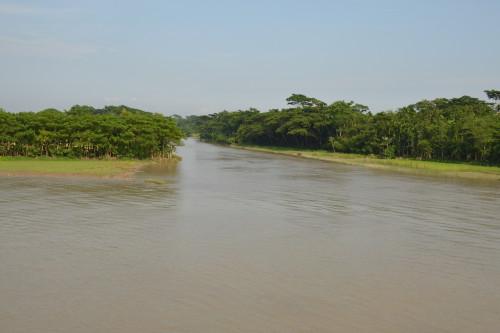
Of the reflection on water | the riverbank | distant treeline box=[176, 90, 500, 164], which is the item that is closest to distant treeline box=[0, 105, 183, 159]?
the reflection on water

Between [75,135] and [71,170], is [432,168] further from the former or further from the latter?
[75,135]

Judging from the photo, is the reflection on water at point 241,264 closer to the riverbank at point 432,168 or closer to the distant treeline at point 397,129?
the riverbank at point 432,168

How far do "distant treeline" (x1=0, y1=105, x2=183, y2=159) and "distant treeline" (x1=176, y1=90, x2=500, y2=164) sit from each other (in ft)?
96.9

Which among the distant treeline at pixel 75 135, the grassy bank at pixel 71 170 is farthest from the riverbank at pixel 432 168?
the grassy bank at pixel 71 170

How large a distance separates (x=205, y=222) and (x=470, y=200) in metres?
15.6

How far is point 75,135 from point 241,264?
3337cm

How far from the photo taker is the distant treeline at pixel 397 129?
147 ft

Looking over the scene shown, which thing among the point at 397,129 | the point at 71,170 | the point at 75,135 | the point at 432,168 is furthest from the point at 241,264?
the point at 397,129

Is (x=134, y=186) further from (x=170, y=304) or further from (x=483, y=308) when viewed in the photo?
(x=483, y=308)

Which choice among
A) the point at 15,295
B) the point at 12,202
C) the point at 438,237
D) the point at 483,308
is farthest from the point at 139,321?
the point at 12,202

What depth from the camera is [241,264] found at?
10875 mm

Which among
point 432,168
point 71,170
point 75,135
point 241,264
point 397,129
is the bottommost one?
point 241,264

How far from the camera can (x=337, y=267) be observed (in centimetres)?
1087

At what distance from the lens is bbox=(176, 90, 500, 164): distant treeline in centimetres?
4466
